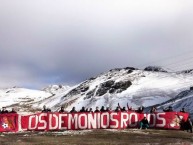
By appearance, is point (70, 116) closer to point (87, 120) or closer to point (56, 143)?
point (87, 120)

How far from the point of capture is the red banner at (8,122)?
42875mm

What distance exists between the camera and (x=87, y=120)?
44375 millimetres

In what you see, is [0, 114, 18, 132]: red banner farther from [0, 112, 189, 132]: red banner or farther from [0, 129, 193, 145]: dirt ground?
[0, 129, 193, 145]: dirt ground

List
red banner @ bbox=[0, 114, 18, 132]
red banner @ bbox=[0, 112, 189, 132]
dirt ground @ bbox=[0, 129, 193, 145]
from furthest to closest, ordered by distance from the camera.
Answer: red banner @ bbox=[0, 112, 189, 132] < red banner @ bbox=[0, 114, 18, 132] < dirt ground @ bbox=[0, 129, 193, 145]

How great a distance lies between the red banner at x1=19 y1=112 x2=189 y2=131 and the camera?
43.7 m

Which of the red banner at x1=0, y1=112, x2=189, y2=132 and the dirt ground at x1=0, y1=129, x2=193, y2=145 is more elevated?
the red banner at x1=0, y1=112, x2=189, y2=132

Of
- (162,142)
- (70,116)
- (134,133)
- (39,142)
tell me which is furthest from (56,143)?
(70,116)

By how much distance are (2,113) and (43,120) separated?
4.06 meters

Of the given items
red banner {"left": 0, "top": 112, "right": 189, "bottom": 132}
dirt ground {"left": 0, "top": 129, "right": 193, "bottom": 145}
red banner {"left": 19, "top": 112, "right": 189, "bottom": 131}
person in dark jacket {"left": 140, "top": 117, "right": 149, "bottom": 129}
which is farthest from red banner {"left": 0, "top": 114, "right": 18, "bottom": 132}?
person in dark jacket {"left": 140, "top": 117, "right": 149, "bottom": 129}

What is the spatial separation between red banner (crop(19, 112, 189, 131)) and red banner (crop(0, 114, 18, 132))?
491mm

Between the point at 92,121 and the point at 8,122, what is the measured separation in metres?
8.20

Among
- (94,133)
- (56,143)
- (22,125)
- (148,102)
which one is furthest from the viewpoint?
(148,102)

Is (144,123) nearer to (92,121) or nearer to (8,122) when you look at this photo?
(92,121)

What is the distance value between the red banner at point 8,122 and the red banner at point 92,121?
49 cm
